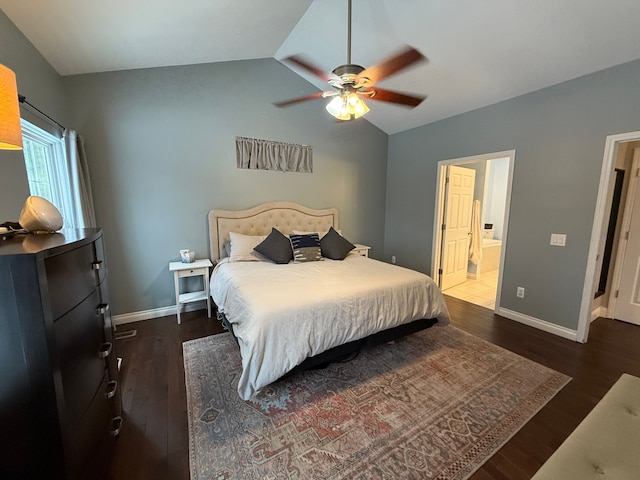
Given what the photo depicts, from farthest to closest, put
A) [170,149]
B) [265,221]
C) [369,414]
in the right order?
[265,221] → [170,149] → [369,414]

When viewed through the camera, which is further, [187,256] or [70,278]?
[187,256]

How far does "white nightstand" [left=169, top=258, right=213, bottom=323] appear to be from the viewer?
332cm

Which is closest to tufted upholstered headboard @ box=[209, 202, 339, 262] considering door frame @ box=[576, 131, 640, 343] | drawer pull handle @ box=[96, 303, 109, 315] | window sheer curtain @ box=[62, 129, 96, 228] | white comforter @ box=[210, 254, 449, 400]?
white comforter @ box=[210, 254, 449, 400]

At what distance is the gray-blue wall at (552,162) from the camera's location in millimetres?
2723

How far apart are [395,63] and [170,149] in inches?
111

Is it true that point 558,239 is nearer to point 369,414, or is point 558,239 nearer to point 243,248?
point 369,414

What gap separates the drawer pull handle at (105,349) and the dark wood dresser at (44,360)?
0.17m

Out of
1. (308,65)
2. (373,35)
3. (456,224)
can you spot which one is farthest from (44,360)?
(456,224)

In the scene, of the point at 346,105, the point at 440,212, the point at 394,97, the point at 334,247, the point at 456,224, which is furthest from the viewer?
the point at 456,224

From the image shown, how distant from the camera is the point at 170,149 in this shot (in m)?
3.46

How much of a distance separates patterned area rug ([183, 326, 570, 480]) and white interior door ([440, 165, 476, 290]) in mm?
2123

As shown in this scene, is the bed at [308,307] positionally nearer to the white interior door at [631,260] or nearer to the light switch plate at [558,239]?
the light switch plate at [558,239]

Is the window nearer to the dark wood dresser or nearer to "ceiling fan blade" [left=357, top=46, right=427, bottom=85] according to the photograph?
the dark wood dresser

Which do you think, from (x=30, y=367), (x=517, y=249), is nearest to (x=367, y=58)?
(x=517, y=249)
